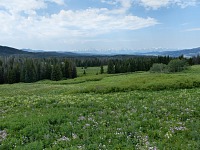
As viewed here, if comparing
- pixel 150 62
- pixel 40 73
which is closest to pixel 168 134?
pixel 40 73

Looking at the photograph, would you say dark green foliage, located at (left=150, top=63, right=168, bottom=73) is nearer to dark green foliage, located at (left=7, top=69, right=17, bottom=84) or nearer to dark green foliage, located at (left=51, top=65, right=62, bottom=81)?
dark green foliage, located at (left=51, top=65, right=62, bottom=81)

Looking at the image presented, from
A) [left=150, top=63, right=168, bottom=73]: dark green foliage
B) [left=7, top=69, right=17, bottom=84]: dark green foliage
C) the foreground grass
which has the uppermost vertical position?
the foreground grass

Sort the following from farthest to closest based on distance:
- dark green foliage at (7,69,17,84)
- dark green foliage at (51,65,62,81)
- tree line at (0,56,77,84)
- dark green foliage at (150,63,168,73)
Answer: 1. dark green foliage at (150,63,168,73)
2. dark green foliage at (51,65,62,81)
3. tree line at (0,56,77,84)
4. dark green foliage at (7,69,17,84)

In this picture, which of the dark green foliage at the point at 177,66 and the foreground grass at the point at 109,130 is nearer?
the foreground grass at the point at 109,130

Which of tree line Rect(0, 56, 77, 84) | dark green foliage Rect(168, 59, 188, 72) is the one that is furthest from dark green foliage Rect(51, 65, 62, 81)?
dark green foliage Rect(168, 59, 188, 72)

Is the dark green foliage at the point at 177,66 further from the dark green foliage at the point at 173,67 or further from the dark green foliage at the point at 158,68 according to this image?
the dark green foliage at the point at 158,68

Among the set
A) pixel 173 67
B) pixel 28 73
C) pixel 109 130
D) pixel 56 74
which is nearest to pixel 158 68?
pixel 173 67

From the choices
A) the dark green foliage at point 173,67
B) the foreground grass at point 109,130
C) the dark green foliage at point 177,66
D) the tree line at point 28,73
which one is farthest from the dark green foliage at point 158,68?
the foreground grass at point 109,130

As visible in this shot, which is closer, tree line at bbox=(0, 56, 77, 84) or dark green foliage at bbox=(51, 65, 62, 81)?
tree line at bbox=(0, 56, 77, 84)

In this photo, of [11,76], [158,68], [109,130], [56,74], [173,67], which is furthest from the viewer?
[173,67]

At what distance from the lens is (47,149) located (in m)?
7.19

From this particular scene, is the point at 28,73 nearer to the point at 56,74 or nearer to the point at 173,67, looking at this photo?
the point at 56,74

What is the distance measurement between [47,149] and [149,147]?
384 cm

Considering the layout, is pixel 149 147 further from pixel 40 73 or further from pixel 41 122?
pixel 40 73
